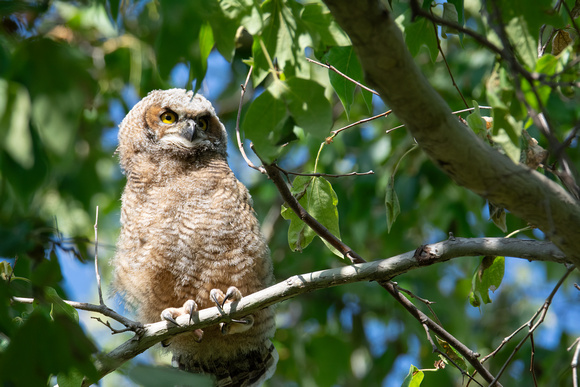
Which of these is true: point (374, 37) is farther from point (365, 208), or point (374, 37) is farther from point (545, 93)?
point (365, 208)

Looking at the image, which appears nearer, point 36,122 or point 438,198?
point 36,122

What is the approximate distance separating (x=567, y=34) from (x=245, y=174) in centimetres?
492

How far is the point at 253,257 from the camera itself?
2.97 meters

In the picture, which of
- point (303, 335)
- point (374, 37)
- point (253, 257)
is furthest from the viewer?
point (303, 335)

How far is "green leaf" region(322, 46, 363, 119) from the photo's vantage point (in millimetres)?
1912

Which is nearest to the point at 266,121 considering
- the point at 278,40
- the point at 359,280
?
the point at 278,40

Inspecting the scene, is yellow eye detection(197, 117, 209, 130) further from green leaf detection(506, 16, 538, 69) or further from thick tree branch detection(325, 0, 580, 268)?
green leaf detection(506, 16, 538, 69)

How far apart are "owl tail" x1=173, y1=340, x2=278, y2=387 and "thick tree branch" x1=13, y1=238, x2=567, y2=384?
1038mm

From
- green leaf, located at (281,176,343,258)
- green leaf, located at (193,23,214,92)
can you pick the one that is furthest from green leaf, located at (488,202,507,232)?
green leaf, located at (193,23,214,92)

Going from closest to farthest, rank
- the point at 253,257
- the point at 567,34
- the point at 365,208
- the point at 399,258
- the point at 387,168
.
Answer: the point at 399,258, the point at 567,34, the point at 253,257, the point at 387,168, the point at 365,208

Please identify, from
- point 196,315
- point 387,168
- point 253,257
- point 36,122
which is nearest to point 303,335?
point 387,168

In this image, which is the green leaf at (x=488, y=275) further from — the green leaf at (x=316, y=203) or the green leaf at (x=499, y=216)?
the green leaf at (x=316, y=203)

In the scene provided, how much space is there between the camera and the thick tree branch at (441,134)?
123cm

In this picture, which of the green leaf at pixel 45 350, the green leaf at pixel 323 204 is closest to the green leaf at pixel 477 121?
the green leaf at pixel 323 204
